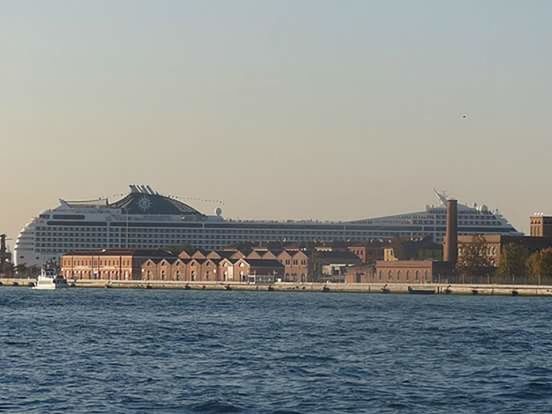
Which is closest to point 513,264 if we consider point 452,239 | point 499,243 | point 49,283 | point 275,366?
point 499,243

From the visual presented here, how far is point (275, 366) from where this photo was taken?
162 feet

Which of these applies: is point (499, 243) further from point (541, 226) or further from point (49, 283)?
point (49, 283)

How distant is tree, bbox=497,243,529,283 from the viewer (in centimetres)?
16362

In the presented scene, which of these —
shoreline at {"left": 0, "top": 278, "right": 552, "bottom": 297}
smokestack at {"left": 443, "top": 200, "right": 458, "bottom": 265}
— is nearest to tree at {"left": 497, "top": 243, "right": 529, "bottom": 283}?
shoreline at {"left": 0, "top": 278, "right": 552, "bottom": 297}

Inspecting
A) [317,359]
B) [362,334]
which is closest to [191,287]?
[362,334]

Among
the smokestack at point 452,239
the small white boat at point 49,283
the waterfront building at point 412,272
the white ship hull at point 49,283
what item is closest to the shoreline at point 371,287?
the waterfront building at point 412,272

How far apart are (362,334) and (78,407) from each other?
28.5m

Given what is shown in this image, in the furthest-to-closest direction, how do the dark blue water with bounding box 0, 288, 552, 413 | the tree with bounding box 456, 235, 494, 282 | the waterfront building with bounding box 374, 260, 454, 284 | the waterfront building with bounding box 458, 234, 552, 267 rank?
1. the waterfront building with bounding box 458, 234, 552, 267
2. the waterfront building with bounding box 374, 260, 454, 284
3. the tree with bounding box 456, 235, 494, 282
4. the dark blue water with bounding box 0, 288, 552, 413

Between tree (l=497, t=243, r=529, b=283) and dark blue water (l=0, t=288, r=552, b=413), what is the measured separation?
8135 centimetres

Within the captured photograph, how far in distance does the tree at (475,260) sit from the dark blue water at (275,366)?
8784 centimetres

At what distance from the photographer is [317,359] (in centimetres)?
5191

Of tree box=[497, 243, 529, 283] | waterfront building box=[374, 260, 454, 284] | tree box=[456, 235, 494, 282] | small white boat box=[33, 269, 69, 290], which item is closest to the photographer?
tree box=[497, 243, 529, 283]

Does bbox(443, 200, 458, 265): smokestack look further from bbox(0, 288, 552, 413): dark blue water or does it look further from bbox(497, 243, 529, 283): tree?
bbox(0, 288, 552, 413): dark blue water

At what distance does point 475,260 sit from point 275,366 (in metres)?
126
